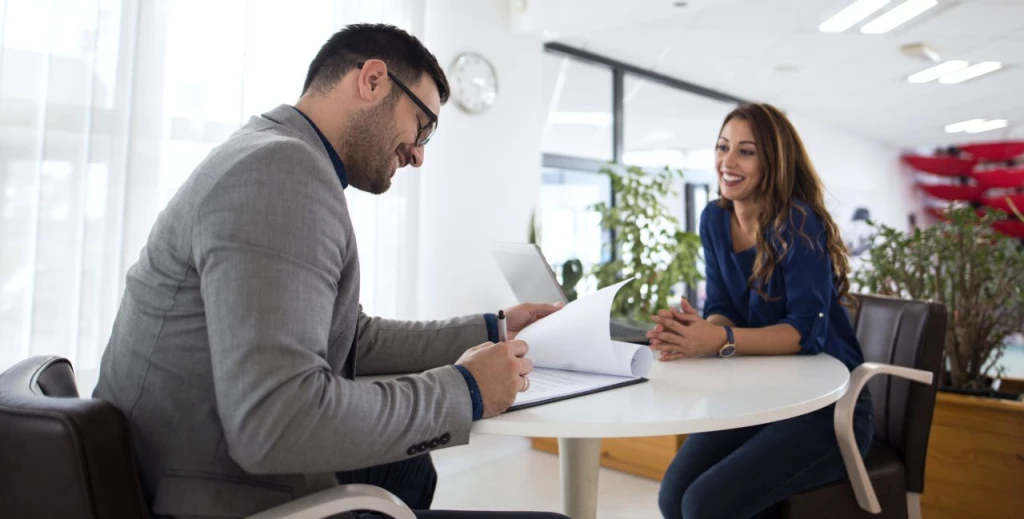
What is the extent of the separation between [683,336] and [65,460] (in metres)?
1.14

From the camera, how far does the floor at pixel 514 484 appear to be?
2.81 m

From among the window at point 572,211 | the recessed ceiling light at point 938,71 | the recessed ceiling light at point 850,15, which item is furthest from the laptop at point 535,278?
the recessed ceiling light at point 938,71

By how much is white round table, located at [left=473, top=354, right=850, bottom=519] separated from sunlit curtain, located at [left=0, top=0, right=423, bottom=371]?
183 centimetres

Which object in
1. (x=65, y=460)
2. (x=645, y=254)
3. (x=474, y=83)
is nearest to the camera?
(x=65, y=460)

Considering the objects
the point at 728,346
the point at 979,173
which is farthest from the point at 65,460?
the point at 979,173

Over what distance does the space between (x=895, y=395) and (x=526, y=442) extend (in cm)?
235

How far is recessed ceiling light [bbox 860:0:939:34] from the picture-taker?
4.50 metres

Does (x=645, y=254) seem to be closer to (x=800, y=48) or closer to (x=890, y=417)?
(x=800, y=48)

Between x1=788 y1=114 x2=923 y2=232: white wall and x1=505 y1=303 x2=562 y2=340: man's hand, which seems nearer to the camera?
x1=505 y1=303 x2=562 y2=340: man's hand

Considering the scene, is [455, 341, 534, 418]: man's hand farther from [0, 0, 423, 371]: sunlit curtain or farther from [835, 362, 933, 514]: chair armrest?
[0, 0, 423, 371]: sunlit curtain

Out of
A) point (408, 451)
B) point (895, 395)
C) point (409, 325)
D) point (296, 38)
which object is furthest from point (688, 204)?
point (408, 451)

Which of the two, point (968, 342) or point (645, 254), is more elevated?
point (645, 254)

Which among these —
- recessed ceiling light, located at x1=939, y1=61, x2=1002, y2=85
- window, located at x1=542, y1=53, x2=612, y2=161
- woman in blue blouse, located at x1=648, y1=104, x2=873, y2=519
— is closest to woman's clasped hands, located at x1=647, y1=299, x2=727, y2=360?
woman in blue blouse, located at x1=648, y1=104, x2=873, y2=519

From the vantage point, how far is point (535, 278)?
1580mm
